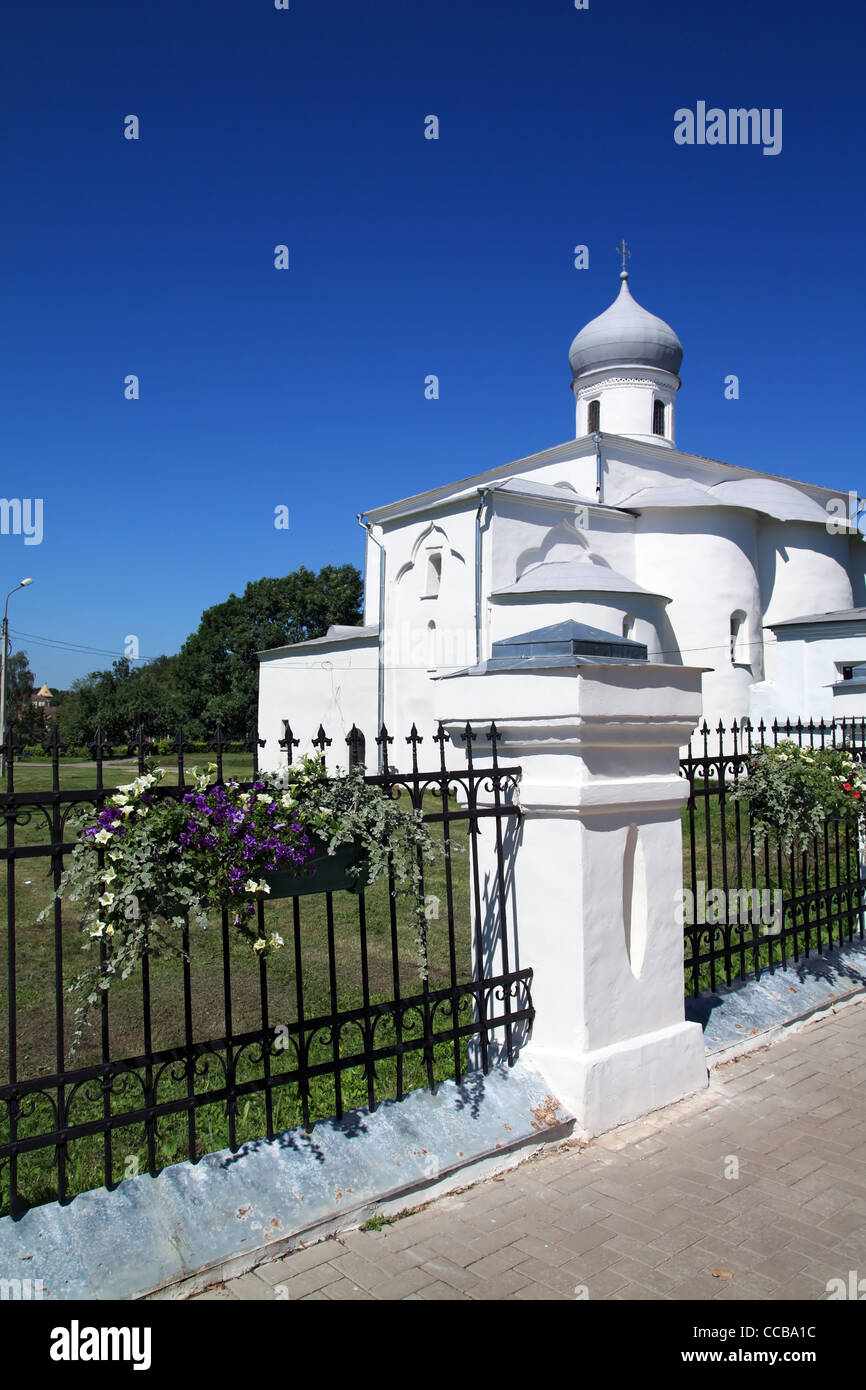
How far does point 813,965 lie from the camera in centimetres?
558

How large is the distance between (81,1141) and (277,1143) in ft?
5.17

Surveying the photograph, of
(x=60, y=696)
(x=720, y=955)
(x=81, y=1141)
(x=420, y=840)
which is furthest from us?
(x=60, y=696)

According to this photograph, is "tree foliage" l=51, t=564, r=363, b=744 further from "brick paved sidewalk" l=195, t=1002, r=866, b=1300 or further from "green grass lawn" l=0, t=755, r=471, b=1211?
"brick paved sidewalk" l=195, t=1002, r=866, b=1300

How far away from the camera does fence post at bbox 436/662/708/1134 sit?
12.2ft

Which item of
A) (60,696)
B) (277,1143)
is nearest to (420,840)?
(277,1143)

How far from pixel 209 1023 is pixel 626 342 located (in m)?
26.4

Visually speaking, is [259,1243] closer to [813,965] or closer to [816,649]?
[813,965]

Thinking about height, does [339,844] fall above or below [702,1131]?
above

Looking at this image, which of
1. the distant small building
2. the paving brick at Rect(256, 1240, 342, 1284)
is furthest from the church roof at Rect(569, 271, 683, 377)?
the distant small building

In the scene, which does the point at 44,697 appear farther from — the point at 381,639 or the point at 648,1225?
the point at 648,1225

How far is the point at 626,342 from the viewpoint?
27.8 meters

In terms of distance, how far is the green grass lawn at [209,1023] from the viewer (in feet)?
12.2

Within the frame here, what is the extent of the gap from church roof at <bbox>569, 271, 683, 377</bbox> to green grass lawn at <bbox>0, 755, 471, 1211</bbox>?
73.0 ft

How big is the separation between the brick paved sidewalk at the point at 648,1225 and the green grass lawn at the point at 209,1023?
0.52 metres
